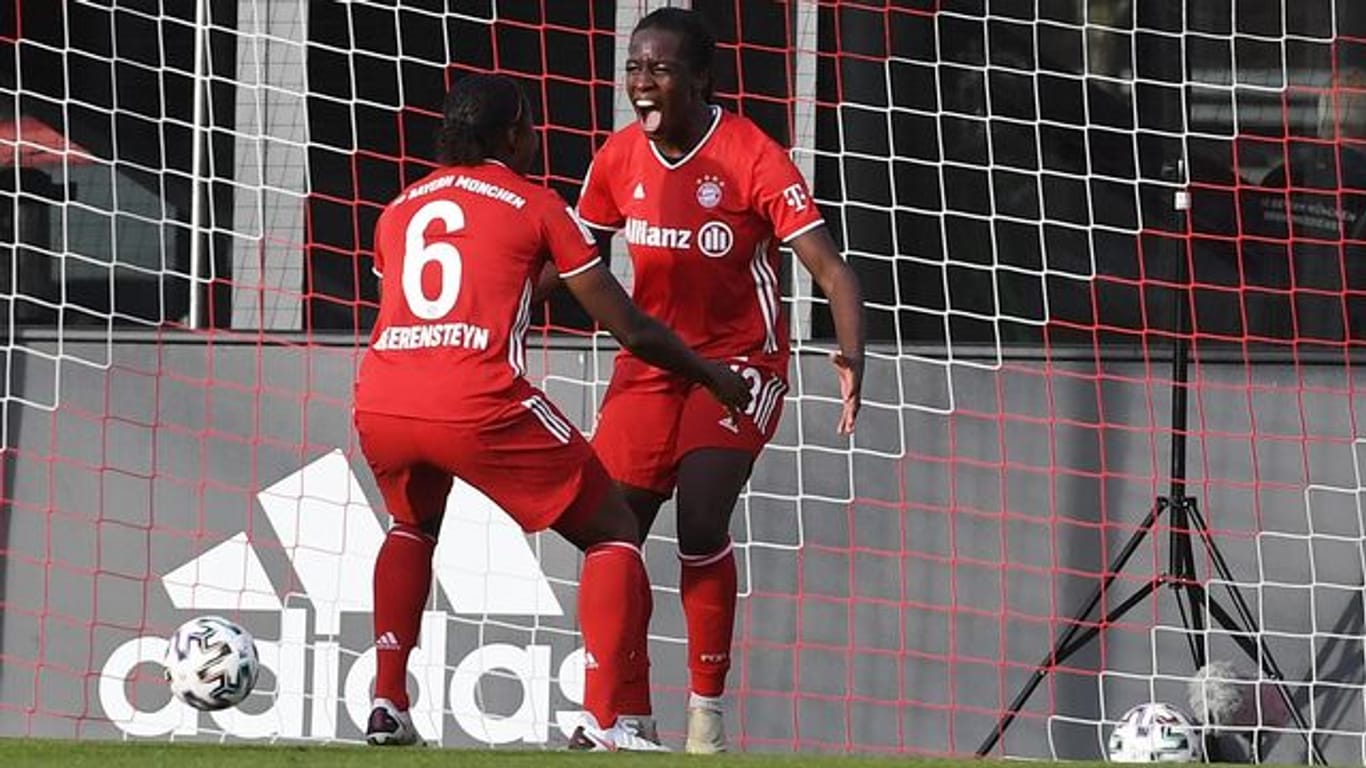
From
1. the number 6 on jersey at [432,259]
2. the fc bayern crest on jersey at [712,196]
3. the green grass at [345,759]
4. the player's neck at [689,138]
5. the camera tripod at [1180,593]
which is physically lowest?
the green grass at [345,759]

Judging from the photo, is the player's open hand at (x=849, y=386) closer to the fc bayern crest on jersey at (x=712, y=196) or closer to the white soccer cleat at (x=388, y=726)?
the fc bayern crest on jersey at (x=712, y=196)

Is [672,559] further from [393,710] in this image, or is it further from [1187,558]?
[393,710]

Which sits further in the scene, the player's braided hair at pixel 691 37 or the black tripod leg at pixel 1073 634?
the black tripod leg at pixel 1073 634

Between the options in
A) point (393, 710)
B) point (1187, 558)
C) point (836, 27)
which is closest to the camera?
point (393, 710)

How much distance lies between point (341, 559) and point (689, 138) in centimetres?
282

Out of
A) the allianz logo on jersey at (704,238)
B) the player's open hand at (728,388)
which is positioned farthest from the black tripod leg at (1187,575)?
the player's open hand at (728,388)

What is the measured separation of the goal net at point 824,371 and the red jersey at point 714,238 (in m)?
2.22

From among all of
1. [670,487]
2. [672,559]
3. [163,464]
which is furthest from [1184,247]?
[163,464]

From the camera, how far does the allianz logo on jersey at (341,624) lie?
34.4 ft

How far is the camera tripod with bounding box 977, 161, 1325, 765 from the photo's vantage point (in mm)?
10141

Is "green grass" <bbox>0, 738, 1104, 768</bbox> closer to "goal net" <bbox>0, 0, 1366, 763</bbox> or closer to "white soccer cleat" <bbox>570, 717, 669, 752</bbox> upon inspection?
"white soccer cleat" <bbox>570, 717, 669, 752</bbox>

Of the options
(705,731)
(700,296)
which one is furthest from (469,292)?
(705,731)

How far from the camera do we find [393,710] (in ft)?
25.5

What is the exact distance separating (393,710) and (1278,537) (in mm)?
3964
